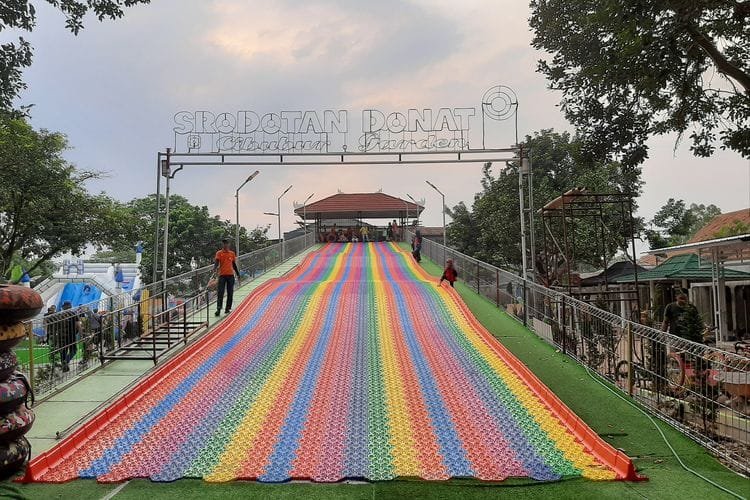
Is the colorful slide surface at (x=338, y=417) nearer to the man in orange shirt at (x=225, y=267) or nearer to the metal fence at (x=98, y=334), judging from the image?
the metal fence at (x=98, y=334)

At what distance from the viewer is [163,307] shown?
1266cm

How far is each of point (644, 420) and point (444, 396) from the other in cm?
251

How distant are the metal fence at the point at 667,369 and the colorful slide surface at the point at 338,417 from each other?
4.27ft

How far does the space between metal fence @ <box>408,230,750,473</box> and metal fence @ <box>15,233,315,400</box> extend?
7.22m

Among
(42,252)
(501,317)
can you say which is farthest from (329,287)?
(42,252)

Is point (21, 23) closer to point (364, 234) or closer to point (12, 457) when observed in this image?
point (12, 457)

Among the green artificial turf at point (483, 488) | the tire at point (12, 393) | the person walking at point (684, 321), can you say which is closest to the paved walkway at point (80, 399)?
the tire at point (12, 393)

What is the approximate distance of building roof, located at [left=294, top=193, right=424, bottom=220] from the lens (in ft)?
149

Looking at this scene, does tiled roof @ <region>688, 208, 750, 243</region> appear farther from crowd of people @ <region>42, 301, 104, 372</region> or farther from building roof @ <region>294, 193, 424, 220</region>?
crowd of people @ <region>42, 301, 104, 372</region>

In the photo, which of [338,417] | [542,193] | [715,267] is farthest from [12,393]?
[542,193]

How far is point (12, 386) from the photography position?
18.5ft

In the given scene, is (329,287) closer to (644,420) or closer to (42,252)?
(644,420)

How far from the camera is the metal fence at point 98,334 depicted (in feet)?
28.3

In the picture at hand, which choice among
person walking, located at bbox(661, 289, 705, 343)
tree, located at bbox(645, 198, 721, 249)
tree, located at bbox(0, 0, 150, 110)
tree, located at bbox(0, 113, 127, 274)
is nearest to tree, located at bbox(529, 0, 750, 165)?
person walking, located at bbox(661, 289, 705, 343)
